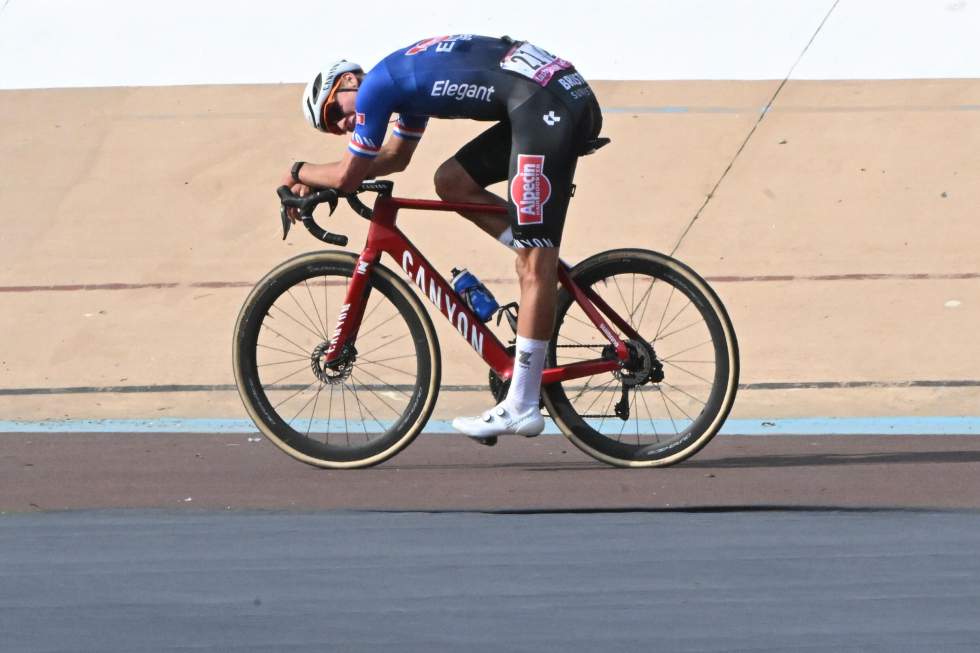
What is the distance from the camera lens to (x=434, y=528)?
517cm

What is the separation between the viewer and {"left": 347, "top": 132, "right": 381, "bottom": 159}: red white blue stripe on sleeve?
5898 mm

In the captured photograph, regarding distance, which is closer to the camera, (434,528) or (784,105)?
(434,528)

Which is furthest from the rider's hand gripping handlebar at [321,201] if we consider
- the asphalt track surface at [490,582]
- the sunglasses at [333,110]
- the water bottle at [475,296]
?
the asphalt track surface at [490,582]

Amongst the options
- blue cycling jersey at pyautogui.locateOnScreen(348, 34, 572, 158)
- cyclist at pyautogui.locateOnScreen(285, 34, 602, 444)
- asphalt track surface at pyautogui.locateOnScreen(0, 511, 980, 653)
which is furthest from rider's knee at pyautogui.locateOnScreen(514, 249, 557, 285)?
asphalt track surface at pyautogui.locateOnScreen(0, 511, 980, 653)

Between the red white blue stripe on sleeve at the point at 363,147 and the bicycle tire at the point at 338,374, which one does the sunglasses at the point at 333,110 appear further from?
the bicycle tire at the point at 338,374

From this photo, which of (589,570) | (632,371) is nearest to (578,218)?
(632,371)

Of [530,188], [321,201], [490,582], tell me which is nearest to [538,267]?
[530,188]

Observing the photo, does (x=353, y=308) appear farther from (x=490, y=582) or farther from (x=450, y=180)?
(x=490, y=582)

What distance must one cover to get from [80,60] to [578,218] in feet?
13.2

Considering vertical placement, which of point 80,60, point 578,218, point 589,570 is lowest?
point 80,60

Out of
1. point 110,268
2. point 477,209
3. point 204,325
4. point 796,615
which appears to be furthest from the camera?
point 110,268

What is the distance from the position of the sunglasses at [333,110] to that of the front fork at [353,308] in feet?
1.41

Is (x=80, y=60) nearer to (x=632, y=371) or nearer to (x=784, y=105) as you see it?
(x=784, y=105)

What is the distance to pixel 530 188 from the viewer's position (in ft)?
19.2
